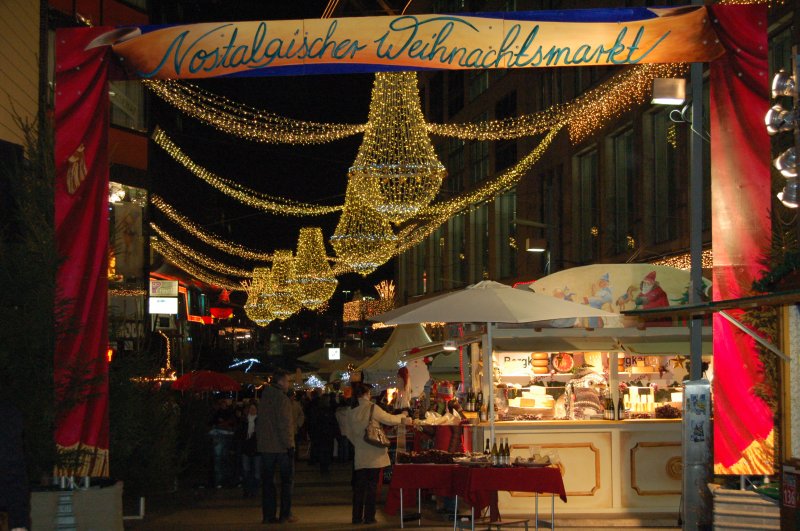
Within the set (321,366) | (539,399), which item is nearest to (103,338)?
(539,399)

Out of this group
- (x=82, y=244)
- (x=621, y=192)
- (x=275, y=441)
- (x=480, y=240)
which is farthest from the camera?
(x=480, y=240)

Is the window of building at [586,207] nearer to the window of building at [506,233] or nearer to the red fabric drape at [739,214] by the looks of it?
the window of building at [506,233]

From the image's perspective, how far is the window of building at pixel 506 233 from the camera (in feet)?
153

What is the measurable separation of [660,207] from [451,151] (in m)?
28.9

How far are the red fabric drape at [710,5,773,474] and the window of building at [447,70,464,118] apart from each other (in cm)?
4436

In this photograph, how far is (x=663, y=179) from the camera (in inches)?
1151

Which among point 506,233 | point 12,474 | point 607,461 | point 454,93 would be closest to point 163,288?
point 506,233

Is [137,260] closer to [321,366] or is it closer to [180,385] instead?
[180,385]

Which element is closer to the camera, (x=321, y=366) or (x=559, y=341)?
(x=559, y=341)

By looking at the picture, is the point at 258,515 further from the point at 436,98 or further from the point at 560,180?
the point at 436,98

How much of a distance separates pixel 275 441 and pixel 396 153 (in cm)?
584

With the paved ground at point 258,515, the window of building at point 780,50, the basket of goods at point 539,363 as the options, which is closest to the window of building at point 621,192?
the window of building at point 780,50

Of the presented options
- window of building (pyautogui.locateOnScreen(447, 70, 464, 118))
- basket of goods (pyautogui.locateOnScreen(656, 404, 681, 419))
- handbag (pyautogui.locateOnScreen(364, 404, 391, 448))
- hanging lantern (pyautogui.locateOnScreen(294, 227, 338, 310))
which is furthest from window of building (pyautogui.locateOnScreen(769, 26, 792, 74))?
window of building (pyautogui.locateOnScreen(447, 70, 464, 118))

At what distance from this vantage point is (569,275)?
51.8 ft
